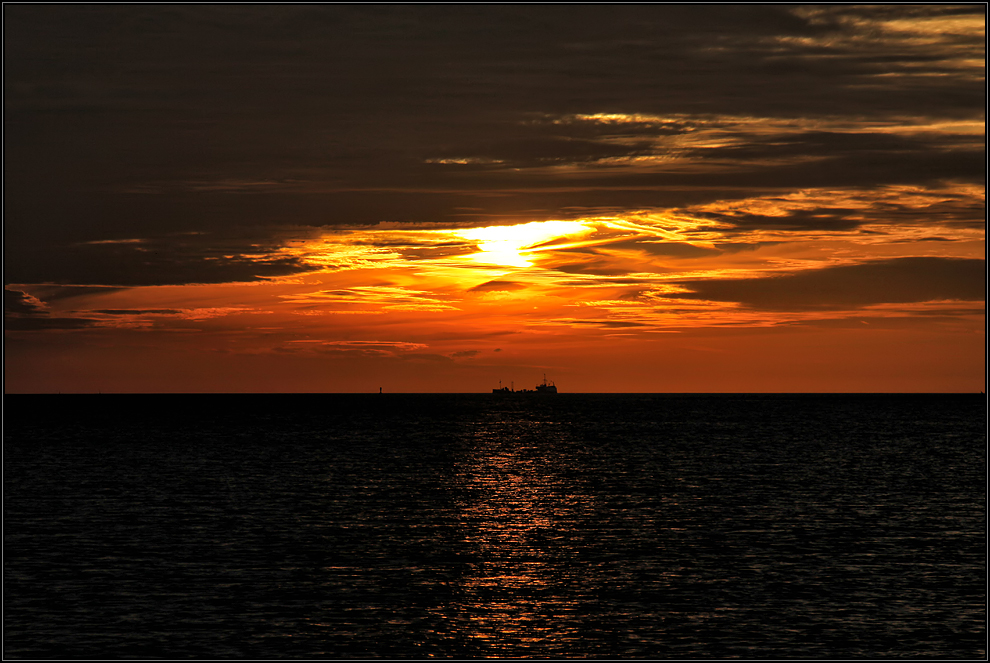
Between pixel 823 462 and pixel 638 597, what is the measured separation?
232ft

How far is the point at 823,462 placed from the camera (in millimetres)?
101062

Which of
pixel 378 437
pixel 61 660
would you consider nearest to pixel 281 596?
pixel 61 660

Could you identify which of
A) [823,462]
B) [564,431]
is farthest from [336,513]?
[564,431]

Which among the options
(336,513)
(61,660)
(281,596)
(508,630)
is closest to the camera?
(61,660)

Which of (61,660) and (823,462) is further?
(823,462)

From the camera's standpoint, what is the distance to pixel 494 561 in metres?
44.6

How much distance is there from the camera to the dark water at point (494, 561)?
31641mm

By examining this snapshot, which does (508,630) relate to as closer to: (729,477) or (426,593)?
(426,593)

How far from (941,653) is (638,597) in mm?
11099

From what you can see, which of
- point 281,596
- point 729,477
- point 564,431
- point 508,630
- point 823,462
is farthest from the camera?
point 564,431

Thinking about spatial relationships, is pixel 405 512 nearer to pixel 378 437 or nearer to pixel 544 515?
pixel 544 515

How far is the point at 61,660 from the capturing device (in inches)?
1148

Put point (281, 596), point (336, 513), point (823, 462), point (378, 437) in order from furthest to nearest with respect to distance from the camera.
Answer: point (378, 437)
point (823, 462)
point (336, 513)
point (281, 596)

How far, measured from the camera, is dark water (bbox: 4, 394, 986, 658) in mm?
31641
